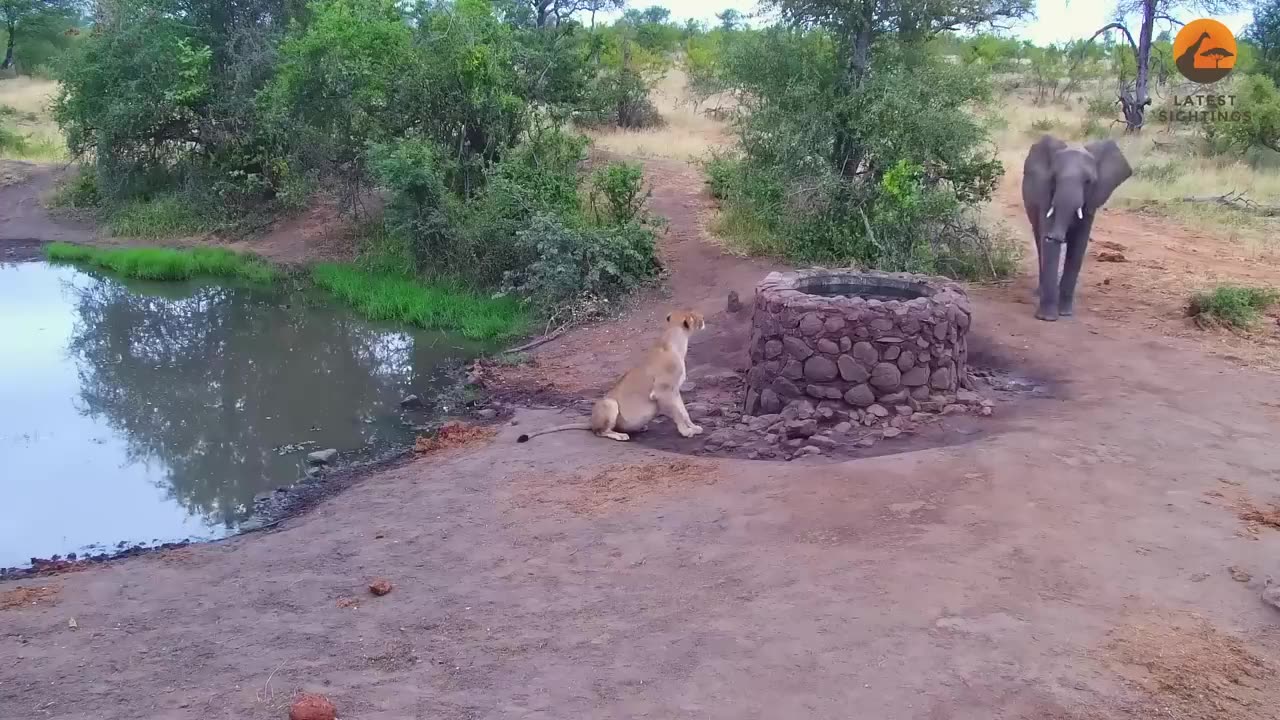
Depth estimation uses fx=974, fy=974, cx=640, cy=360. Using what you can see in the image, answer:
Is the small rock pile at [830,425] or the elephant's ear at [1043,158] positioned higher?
the elephant's ear at [1043,158]

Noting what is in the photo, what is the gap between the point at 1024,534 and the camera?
5.77 meters

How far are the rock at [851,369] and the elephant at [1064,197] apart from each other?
358cm

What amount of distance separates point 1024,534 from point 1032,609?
2.89 feet


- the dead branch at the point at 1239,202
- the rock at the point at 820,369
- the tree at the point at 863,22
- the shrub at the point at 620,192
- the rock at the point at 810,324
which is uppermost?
the tree at the point at 863,22

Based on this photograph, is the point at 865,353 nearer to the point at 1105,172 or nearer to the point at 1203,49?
the point at 1105,172

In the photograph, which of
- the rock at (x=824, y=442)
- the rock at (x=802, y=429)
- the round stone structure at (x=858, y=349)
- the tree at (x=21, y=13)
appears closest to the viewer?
the rock at (x=824, y=442)

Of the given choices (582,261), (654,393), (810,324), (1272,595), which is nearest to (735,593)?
(1272,595)

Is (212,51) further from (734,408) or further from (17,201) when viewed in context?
(734,408)

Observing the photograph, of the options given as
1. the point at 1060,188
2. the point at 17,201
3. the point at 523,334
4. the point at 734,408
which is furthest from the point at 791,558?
the point at 17,201

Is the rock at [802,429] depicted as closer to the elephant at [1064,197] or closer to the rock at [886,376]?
the rock at [886,376]

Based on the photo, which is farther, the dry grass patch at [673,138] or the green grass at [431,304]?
the dry grass patch at [673,138]

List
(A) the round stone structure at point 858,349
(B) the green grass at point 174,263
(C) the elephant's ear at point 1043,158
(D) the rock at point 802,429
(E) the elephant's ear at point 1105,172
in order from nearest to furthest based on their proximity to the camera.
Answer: (D) the rock at point 802,429 → (A) the round stone structure at point 858,349 → (E) the elephant's ear at point 1105,172 → (C) the elephant's ear at point 1043,158 → (B) the green grass at point 174,263

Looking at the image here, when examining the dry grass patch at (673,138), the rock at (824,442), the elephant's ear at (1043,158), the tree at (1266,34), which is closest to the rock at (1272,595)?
the rock at (824,442)

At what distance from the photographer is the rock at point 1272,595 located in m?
4.91
